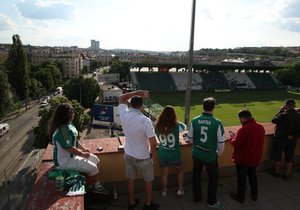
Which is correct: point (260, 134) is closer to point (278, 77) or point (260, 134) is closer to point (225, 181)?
point (225, 181)

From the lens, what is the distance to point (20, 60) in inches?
1558

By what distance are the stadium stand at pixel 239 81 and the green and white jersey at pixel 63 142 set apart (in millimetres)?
63625

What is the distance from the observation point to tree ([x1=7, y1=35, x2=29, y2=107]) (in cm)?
3872

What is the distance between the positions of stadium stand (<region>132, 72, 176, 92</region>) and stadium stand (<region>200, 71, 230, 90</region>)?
7.94 metres

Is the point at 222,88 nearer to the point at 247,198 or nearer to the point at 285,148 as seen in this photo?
the point at 285,148

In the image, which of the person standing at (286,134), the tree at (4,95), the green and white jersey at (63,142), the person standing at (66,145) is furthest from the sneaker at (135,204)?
the tree at (4,95)

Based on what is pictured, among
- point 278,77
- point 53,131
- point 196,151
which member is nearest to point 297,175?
point 196,151

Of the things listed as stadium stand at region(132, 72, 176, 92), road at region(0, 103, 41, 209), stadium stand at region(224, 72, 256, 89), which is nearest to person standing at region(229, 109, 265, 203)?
road at region(0, 103, 41, 209)

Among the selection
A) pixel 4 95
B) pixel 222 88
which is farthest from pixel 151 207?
pixel 222 88

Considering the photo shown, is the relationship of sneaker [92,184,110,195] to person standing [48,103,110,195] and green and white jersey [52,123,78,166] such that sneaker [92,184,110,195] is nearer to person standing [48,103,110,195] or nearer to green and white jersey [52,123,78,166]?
person standing [48,103,110,195]

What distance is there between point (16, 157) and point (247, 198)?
25.1 meters

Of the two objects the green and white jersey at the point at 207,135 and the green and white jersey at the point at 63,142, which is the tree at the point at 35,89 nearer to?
the green and white jersey at the point at 63,142

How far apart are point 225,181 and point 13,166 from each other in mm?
22584

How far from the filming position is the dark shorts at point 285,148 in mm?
5094
